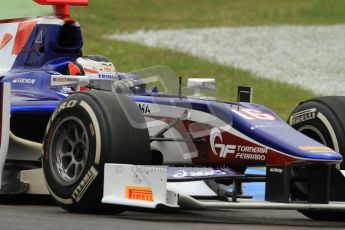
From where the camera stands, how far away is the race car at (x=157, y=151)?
836cm

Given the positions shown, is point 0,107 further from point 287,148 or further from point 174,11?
point 174,11

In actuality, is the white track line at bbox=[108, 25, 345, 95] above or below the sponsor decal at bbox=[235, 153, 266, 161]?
above

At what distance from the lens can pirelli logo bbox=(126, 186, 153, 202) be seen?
8.19m

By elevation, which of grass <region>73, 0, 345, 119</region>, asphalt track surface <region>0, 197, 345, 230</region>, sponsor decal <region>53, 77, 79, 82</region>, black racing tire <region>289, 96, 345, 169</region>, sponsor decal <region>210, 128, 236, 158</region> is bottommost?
asphalt track surface <region>0, 197, 345, 230</region>

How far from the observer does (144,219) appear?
8.65m

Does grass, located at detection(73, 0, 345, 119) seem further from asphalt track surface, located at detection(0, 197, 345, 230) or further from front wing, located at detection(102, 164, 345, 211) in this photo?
front wing, located at detection(102, 164, 345, 211)

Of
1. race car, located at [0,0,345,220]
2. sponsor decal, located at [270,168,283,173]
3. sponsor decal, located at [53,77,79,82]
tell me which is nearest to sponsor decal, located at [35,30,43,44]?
race car, located at [0,0,345,220]

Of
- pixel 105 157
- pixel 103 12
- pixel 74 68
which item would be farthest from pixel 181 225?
pixel 103 12

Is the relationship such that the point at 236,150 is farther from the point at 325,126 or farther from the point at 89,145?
the point at 89,145

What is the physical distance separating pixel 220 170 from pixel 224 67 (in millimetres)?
16653

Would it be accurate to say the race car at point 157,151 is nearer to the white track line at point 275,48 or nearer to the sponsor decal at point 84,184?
the sponsor decal at point 84,184

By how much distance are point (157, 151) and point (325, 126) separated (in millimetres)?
1526

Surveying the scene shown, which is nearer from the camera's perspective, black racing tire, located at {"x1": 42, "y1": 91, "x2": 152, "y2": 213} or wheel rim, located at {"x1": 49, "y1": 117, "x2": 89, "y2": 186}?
black racing tire, located at {"x1": 42, "y1": 91, "x2": 152, "y2": 213}

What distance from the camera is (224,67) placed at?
25.4 metres
